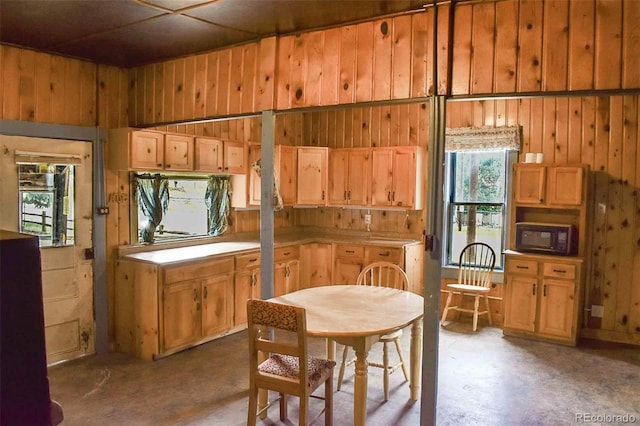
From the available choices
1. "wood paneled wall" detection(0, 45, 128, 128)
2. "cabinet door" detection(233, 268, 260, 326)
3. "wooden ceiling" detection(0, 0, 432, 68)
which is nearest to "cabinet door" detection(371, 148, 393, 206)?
"cabinet door" detection(233, 268, 260, 326)

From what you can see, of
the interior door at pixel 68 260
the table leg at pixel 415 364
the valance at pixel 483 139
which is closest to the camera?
the table leg at pixel 415 364

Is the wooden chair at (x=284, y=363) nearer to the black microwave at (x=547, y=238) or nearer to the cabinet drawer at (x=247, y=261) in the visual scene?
the cabinet drawer at (x=247, y=261)

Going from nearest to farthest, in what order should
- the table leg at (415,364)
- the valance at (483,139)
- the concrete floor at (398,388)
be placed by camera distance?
1. the concrete floor at (398,388)
2. the table leg at (415,364)
3. the valance at (483,139)

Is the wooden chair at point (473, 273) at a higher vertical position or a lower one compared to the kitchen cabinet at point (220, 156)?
lower

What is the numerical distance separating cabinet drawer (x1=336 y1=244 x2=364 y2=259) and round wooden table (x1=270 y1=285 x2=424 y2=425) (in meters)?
1.81

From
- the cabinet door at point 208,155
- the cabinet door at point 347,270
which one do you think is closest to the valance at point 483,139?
the cabinet door at point 347,270

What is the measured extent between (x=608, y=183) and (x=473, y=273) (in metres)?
1.70

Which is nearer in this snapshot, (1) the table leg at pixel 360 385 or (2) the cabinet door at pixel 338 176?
(1) the table leg at pixel 360 385

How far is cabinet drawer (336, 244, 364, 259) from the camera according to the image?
566 cm

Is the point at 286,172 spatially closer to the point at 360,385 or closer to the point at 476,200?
the point at 476,200

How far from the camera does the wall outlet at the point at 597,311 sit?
5004 mm

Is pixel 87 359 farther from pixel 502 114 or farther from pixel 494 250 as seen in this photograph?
pixel 502 114

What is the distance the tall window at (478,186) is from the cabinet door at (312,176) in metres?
1.53

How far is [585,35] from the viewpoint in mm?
2383
